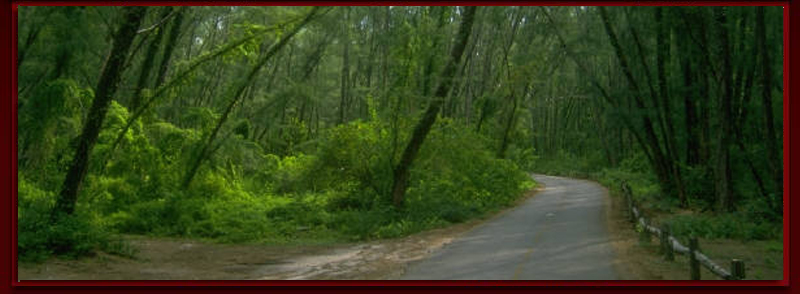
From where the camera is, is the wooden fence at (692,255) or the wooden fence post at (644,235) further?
the wooden fence post at (644,235)

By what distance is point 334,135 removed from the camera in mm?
20625

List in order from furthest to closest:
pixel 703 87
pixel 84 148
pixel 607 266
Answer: pixel 703 87, pixel 84 148, pixel 607 266

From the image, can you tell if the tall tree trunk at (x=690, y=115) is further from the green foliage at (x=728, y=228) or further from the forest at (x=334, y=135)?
→ the green foliage at (x=728, y=228)

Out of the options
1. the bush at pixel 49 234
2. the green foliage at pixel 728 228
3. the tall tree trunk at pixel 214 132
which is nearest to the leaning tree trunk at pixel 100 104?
the bush at pixel 49 234

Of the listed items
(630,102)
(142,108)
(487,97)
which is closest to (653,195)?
(630,102)

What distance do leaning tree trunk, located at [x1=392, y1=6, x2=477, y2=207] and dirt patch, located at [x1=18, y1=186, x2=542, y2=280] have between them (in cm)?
346

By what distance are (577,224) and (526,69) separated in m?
18.9

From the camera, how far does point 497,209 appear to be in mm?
23109

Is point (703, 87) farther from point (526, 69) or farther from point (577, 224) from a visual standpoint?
point (526, 69)

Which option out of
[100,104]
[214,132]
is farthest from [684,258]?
[214,132]

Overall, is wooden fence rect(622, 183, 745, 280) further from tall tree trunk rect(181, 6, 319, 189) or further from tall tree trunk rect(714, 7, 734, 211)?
tall tree trunk rect(181, 6, 319, 189)

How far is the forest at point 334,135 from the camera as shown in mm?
13656

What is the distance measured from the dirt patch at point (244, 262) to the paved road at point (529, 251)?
70cm

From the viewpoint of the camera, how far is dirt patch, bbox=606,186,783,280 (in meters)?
10.0
